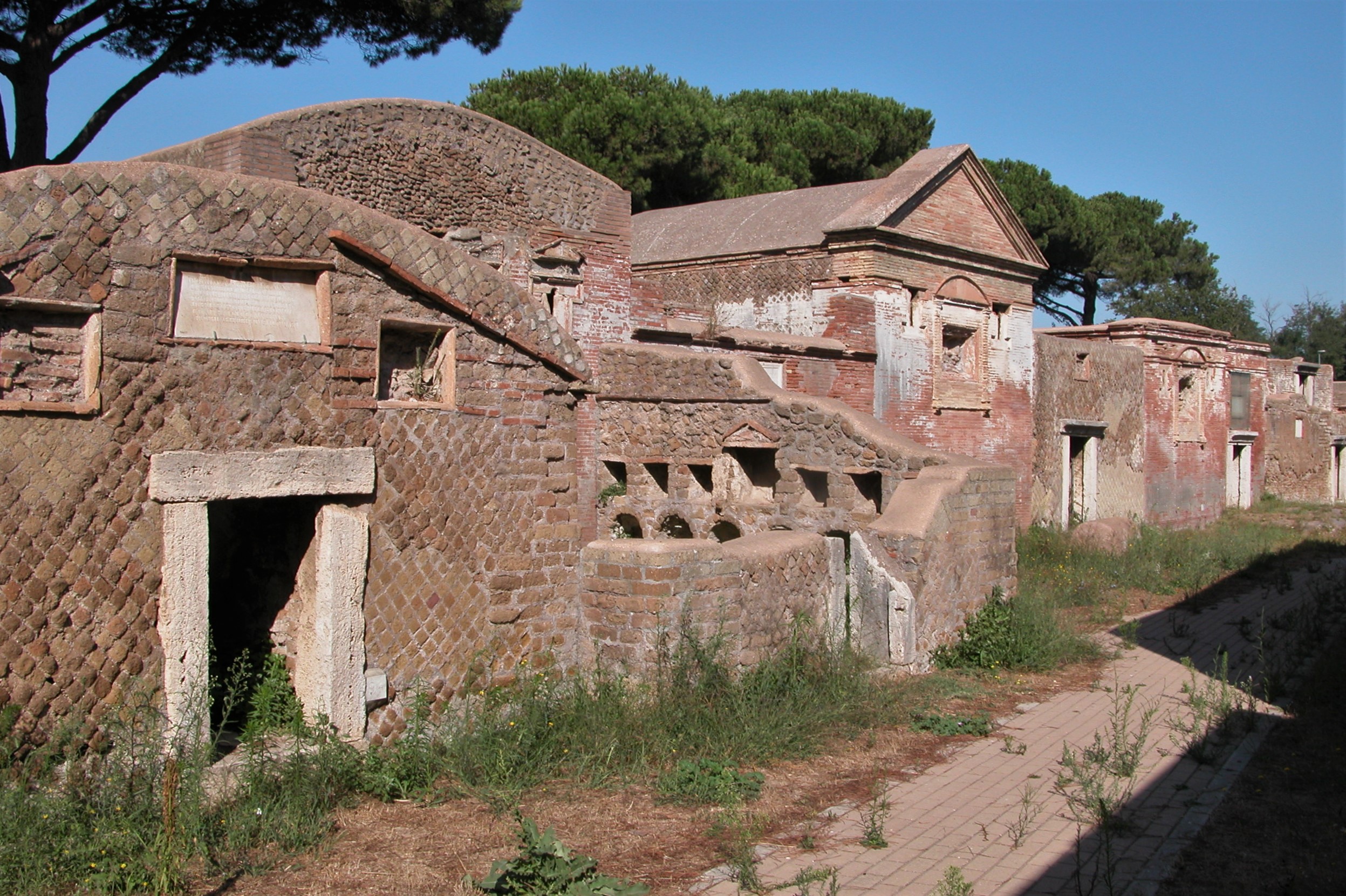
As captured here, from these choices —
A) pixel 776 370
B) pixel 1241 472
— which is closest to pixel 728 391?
pixel 776 370

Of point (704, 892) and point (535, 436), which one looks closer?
point (704, 892)

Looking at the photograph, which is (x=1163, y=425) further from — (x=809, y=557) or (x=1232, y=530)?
(x=809, y=557)


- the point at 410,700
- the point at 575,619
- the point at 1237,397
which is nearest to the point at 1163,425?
the point at 1237,397

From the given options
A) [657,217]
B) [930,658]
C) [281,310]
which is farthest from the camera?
[657,217]

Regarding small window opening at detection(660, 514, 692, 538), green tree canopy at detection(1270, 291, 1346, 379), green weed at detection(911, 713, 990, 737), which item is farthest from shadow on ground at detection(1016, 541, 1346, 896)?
green tree canopy at detection(1270, 291, 1346, 379)

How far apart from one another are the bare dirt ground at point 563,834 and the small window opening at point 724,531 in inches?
208

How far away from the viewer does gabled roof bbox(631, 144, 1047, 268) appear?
53.2 ft

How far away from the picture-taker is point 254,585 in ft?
22.1

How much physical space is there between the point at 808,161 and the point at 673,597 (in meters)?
24.6

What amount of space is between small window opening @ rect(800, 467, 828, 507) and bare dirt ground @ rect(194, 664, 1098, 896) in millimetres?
4606

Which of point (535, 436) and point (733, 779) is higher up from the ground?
point (535, 436)

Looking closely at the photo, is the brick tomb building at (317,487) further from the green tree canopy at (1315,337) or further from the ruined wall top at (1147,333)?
the green tree canopy at (1315,337)

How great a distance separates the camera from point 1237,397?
24078 mm

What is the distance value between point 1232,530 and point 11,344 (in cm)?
2072
